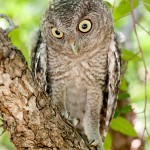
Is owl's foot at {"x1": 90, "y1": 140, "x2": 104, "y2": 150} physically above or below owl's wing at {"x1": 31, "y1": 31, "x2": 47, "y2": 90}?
below

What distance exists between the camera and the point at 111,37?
3.06m

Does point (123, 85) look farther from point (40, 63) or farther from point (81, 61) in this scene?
point (40, 63)

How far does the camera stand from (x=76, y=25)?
2.80 meters

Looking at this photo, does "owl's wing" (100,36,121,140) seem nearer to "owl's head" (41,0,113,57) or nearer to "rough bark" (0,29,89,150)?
"owl's head" (41,0,113,57)

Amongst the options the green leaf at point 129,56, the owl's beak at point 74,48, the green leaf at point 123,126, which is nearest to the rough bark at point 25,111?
the green leaf at point 123,126

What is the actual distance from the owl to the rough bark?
2.32ft

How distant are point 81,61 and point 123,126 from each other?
22.8 inches

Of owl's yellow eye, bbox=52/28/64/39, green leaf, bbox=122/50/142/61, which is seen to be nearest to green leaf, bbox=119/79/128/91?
green leaf, bbox=122/50/142/61

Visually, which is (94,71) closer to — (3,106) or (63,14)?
(63,14)

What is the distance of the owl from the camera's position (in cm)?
283

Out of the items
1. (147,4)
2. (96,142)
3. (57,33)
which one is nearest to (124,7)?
(147,4)

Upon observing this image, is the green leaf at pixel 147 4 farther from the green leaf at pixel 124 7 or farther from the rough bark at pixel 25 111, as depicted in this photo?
the rough bark at pixel 25 111

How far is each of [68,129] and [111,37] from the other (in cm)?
97

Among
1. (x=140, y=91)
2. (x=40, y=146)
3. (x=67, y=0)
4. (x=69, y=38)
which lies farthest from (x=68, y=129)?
(x=140, y=91)
